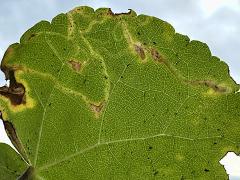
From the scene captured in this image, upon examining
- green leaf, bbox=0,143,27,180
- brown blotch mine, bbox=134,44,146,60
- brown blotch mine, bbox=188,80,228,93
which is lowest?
green leaf, bbox=0,143,27,180

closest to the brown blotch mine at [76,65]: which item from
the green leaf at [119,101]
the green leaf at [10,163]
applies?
the green leaf at [119,101]

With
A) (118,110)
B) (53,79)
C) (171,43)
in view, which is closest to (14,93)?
(53,79)

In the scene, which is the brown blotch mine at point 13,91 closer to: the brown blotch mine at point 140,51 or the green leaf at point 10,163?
the green leaf at point 10,163

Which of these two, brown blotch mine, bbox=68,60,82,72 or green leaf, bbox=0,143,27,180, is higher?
brown blotch mine, bbox=68,60,82,72

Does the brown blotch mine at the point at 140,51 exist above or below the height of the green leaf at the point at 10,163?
above

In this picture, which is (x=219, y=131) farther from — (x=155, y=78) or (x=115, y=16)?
(x=115, y=16)

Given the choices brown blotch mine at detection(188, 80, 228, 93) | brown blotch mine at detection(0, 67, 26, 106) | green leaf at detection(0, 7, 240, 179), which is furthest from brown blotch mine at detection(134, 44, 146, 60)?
brown blotch mine at detection(0, 67, 26, 106)

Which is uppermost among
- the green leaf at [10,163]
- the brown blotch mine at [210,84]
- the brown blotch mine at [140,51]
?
the brown blotch mine at [140,51]

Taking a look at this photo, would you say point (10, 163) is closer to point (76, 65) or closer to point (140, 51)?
point (76, 65)

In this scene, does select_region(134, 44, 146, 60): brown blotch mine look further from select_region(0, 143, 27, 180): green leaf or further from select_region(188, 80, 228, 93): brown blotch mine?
select_region(0, 143, 27, 180): green leaf
